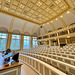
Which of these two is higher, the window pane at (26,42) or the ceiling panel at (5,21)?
the ceiling panel at (5,21)

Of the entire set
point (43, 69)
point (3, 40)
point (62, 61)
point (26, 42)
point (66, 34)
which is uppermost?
point (66, 34)

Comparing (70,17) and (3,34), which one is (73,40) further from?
(3,34)

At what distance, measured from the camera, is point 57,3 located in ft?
19.9

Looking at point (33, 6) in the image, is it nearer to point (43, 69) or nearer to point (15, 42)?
point (43, 69)

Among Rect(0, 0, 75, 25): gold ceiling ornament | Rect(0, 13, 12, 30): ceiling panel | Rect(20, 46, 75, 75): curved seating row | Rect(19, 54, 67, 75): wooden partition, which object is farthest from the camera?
Rect(0, 13, 12, 30): ceiling panel

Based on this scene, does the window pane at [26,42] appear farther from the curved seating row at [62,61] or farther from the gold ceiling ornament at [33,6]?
the curved seating row at [62,61]

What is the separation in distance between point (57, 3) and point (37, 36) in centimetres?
1133

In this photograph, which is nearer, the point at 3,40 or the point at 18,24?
the point at 3,40

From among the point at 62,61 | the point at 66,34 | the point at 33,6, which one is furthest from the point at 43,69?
the point at 66,34

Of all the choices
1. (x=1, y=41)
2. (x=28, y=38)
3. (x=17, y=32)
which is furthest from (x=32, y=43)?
(x=1, y=41)

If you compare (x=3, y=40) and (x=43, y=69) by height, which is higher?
(x=3, y=40)

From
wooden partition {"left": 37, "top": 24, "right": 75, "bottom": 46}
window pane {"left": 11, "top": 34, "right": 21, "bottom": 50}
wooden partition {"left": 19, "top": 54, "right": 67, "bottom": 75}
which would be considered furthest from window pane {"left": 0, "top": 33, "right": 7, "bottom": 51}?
wooden partition {"left": 37, "top": 24, "right": 75, "bottom": 46}

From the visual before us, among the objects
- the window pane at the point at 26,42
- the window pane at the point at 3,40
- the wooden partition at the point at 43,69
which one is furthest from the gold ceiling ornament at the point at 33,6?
the window pane at the point at 26,42

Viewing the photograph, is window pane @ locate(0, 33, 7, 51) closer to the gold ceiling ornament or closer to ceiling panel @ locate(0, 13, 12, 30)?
ceiling panel @ locate(0, 13, 12, 30)
